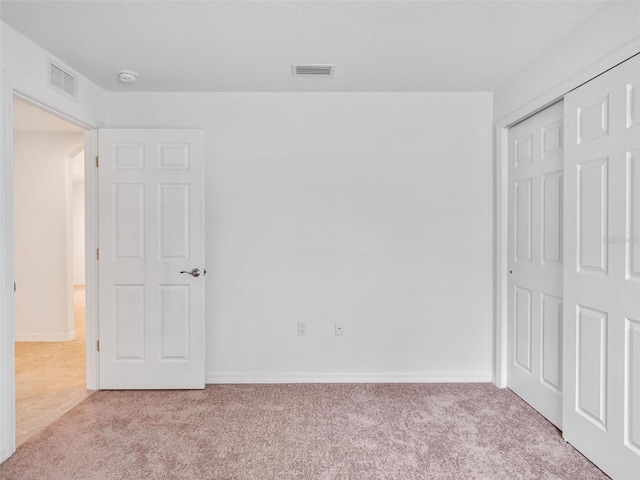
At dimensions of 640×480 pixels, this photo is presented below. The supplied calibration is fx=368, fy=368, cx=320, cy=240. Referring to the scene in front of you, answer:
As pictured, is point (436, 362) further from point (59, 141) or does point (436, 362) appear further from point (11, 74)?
point (59, 141)

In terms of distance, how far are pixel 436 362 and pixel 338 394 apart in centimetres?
90

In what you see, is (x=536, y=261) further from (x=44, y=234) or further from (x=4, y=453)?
(x=44, y=234)

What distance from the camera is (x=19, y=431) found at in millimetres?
2355

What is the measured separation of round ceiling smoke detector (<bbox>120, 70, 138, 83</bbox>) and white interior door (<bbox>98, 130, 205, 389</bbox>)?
376mm

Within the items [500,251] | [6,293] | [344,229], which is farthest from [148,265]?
[500,251]

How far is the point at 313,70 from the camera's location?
2686mm

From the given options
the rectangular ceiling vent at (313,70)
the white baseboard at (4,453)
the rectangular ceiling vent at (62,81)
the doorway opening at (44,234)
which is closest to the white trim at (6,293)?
the white baseboard at (4,453)

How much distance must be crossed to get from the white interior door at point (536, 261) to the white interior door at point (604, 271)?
0.75 feet

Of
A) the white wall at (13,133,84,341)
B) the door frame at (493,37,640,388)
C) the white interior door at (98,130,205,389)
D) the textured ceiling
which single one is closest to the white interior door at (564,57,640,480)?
the textured ceiling

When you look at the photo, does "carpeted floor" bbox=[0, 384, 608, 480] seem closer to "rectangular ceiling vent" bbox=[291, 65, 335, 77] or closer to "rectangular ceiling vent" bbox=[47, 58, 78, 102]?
"rectangular ceiling vent" bbox=[47, 58, 78, 102]

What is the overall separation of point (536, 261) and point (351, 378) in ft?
5.59

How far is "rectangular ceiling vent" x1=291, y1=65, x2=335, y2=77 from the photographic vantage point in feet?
8.62

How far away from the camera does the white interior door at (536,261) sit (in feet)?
7.88

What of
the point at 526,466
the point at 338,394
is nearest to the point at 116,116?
the point at 338,394
